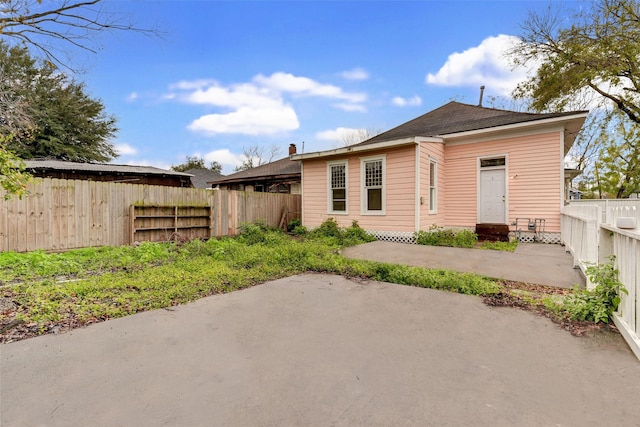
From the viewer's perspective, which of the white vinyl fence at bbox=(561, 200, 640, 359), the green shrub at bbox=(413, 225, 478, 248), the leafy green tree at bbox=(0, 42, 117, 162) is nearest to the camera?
the white vinyl fence at bbox=(561, 200, 640, 359)

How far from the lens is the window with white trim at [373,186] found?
31.3 ft

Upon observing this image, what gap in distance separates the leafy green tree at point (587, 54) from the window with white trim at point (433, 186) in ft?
27.7

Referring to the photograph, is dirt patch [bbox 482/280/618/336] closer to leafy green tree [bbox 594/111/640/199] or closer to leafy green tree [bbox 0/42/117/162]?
leafy green tree [bbox 594/111/640/199]

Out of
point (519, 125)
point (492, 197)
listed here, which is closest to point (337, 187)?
point (492, 197)

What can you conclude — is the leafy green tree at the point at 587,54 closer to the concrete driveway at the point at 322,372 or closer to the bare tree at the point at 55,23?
the concrete driveway at the point at 322,372

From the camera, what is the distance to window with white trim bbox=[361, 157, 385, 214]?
9539 millimetres

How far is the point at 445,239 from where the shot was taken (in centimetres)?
886

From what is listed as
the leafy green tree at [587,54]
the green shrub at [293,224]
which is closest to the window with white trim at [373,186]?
the green shrub at [293,224]

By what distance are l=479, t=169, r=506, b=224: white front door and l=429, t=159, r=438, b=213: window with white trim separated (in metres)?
1.44

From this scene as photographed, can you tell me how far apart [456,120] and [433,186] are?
11.8 feet

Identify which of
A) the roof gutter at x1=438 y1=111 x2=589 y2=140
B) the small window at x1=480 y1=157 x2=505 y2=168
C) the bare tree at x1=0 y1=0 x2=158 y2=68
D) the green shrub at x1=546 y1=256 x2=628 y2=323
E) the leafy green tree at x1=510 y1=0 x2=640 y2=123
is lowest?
the green shrub at x1=546 y1=256 x2=628 y2=323

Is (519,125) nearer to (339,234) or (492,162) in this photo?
(492,162)

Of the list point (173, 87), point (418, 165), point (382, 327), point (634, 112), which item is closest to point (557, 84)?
point (634, 112)

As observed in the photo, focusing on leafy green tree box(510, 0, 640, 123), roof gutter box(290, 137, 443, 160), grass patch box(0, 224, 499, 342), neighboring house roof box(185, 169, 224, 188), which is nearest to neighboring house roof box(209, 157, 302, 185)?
roof gutter box(290, 137, 443, 160)
